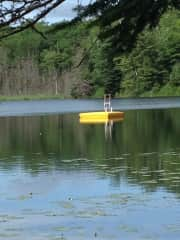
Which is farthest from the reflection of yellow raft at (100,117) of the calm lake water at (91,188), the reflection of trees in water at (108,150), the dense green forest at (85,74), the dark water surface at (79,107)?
the dense green forest at (85,74)

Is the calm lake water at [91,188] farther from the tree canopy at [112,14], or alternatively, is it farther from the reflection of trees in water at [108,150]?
the tree canopy at [112,14]

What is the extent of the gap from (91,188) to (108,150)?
8.96m

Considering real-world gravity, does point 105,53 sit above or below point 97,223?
above

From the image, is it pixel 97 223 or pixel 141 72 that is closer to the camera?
pixel 97 223

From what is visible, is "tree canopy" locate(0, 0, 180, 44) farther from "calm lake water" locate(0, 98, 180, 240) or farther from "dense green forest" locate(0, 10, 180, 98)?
"dense green forest" locate(0, 10, 180, 98)

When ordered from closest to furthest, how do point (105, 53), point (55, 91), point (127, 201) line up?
1. point (105, 53)
2. point (127, 201)
3. point (55, 91)

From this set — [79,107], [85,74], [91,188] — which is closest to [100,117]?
[79,107]

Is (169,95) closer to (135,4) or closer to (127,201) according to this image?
(127,201)

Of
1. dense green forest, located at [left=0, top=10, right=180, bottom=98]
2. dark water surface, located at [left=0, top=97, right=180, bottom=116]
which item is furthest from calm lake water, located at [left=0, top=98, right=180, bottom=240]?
dense green forest, located at [left=0, top=10, right=180, bottom=98]

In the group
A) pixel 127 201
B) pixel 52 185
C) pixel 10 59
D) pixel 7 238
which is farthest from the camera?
pixel 10 59

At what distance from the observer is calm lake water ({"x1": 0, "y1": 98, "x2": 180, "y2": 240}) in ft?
33.6

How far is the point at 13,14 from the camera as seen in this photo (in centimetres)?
339

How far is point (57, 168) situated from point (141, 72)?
232 ft

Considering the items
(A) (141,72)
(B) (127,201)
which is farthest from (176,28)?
(B) (127,201)
